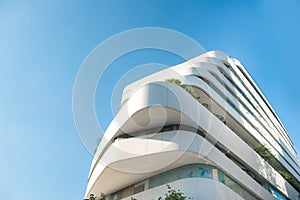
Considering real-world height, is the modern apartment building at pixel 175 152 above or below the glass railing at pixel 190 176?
above

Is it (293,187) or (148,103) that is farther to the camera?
(293,187)

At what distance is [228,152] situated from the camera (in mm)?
14484

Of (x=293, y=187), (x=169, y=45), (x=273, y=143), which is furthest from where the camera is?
(x=273, y=143)

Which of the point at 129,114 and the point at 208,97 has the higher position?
the point at 208,97

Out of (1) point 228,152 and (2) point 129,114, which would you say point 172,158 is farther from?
(1) point 228,152

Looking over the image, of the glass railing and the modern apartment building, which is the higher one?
the modern apartment building

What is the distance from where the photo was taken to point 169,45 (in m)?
14.2

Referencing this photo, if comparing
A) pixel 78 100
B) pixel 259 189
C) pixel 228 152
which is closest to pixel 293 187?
pixel 259 189

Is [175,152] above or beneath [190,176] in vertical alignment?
above

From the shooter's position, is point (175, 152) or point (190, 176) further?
point (190, 176)

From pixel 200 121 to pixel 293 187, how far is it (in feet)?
40.9

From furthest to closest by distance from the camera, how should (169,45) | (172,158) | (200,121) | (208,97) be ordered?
(208,97)
(169,45)
(200,121)
(172,158)

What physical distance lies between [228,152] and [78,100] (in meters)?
8.15

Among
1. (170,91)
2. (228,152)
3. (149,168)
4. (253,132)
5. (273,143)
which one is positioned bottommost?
(149,168)
